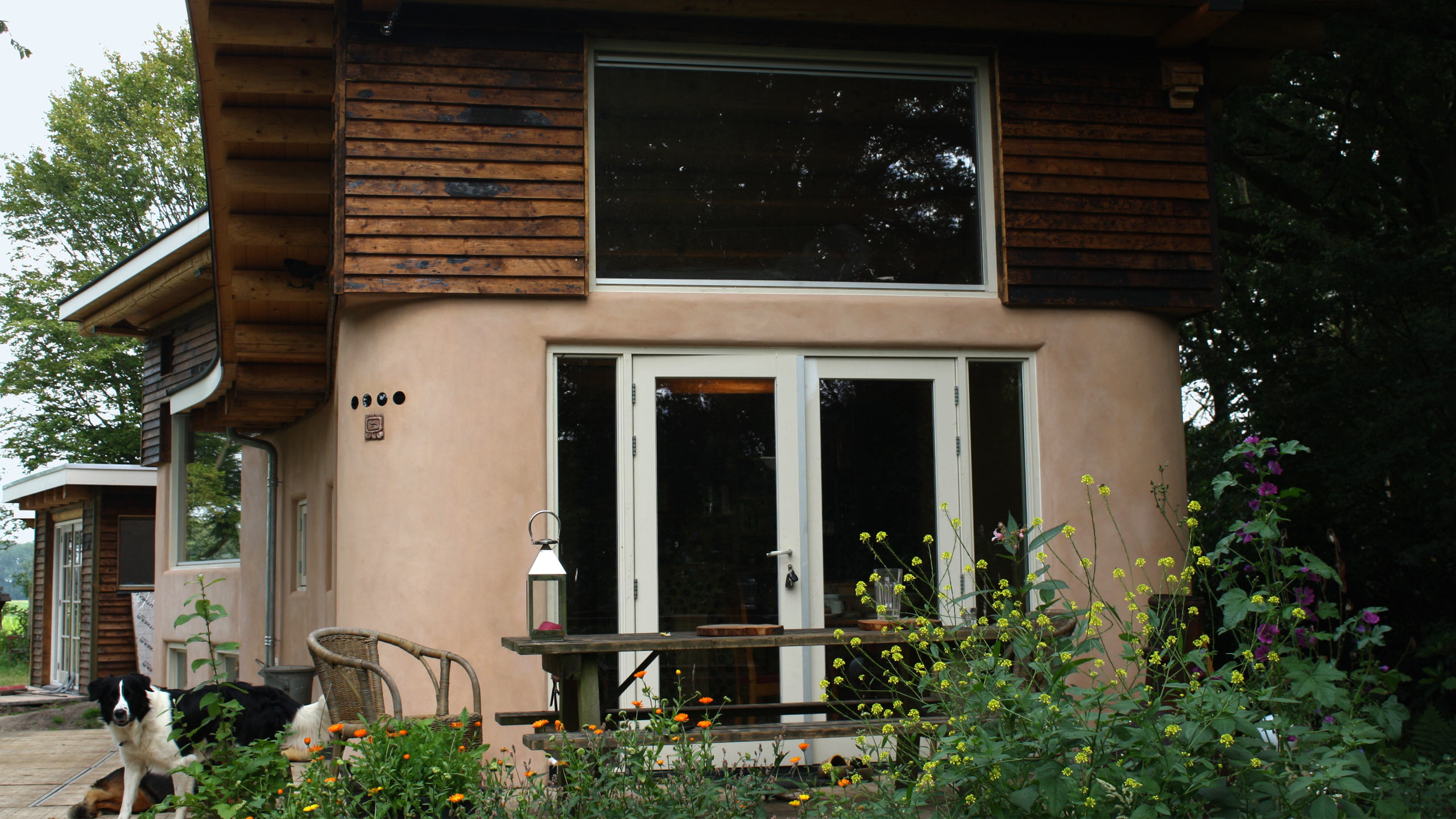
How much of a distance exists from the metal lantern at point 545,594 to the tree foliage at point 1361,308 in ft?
17.8

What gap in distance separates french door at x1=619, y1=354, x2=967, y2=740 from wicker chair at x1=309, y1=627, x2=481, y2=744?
108 centimetres

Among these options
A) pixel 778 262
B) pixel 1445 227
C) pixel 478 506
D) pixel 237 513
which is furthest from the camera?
pixel 237 513

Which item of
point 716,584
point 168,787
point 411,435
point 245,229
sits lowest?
point 168,787

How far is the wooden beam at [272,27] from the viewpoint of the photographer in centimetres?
563

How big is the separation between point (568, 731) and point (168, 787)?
1.87 metres

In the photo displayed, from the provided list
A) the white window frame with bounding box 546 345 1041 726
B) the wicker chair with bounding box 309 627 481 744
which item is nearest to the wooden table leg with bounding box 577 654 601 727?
the wicker chair with bounding box 309 627 481 744

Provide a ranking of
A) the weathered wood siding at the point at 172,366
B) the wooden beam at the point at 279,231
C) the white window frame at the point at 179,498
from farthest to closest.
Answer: the white window frame at the point at 179,498
the weathered wood siding at the point at 172,366
the wooden beam at the point at 279,231

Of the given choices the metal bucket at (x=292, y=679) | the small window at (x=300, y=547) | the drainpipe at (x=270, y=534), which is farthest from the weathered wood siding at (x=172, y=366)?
the metal bucket at (x=292, y=679)

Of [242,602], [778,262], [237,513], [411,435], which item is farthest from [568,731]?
[237,513]

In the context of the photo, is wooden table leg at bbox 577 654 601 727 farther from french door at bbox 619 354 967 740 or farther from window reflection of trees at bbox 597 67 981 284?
window reflection of trees at bbox 597 67 981 284

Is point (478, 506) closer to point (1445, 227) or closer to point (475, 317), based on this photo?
point (475, 317)

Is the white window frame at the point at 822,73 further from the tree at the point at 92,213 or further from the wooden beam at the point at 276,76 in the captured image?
the tree at the point at 92,213

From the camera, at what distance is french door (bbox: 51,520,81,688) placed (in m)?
16.1

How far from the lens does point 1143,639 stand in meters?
2.93
